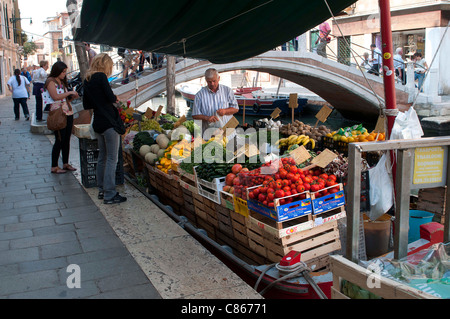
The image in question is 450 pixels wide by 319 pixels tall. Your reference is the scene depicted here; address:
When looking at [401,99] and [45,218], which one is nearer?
[45,218]

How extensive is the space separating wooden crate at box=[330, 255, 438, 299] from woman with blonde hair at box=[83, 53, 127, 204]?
3.04m

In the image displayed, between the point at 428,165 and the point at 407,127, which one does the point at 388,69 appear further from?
the point at 428,165

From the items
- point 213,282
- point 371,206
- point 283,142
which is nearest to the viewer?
point 213,282

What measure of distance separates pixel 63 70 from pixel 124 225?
9.64 feet

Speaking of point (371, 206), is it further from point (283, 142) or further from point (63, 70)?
point (63, 70)

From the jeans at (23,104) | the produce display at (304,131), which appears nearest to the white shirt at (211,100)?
the produce display at (304,131)

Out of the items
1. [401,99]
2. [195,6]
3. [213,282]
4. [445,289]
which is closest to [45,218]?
[213,282]

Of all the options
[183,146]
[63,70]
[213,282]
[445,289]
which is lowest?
[213,282]

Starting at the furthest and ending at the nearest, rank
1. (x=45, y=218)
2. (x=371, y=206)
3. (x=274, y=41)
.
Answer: (x=274, y=41) < (x=45, y=218) < (x=371, y=206)

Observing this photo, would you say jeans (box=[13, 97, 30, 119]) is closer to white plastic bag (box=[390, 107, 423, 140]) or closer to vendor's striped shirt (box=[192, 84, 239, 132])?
vendor's striped shirt (box=[192, 84, 239, 132])

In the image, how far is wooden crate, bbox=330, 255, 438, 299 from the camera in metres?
1.97

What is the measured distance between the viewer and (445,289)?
2.15 meters

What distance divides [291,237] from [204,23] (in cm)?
261
